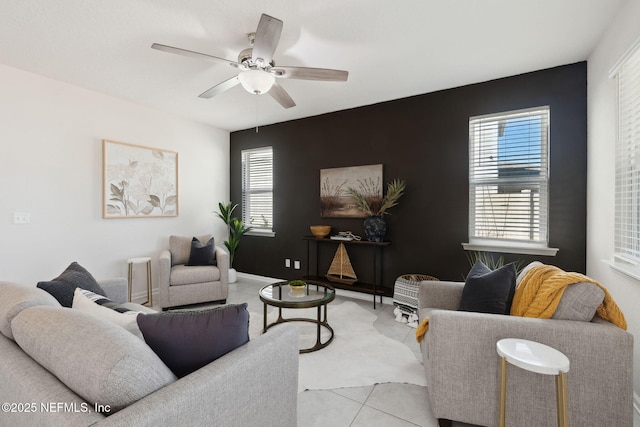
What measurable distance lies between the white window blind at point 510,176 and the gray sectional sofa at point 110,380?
9.41ft

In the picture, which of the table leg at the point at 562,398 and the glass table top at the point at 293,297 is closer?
the table leg at the point at 562,398

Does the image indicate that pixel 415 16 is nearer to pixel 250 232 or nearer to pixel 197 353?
pixel 197 353

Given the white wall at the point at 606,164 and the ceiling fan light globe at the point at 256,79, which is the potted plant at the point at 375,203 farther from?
the ceiling fan light globe at the point at 256,79

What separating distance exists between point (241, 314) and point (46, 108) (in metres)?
3.62

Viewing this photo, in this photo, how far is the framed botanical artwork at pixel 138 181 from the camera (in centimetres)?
365

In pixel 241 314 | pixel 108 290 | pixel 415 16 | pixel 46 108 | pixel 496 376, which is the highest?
pixel 415 16

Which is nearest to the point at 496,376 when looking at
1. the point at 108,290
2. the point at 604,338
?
the point at 604,338

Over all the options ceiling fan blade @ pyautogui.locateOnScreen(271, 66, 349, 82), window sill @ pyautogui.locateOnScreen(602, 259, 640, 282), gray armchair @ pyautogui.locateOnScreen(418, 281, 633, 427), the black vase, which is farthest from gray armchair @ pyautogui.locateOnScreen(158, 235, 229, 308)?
window sill @ pyautogui.locateOnScreen(602, 259, 640, 282)

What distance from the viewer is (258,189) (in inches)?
197

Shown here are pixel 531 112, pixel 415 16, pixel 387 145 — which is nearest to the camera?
pixel 415 16

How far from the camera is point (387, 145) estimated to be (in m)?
3.78

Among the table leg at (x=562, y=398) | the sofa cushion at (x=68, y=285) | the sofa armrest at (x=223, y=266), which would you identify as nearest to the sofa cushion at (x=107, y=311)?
the sofa cushion at (x=68, y=285)

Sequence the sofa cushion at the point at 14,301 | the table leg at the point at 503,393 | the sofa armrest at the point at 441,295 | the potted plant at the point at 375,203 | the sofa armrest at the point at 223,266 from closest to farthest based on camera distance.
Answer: the sofa cushion at the point at 14,301 < the table leg at the point at 503,393 < the sofa armrest at the point at 441,295 < the potted plant at the point at 375,203 < the sofa armrest at the point at 223,266

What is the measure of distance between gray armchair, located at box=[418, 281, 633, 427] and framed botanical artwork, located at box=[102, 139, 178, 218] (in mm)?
3918
